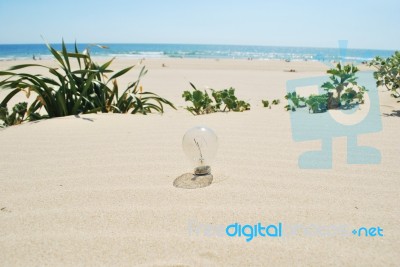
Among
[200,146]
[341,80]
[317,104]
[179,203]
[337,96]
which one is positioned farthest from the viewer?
[337,96]

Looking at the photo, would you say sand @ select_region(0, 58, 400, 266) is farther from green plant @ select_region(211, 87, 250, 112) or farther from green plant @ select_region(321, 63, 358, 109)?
green plant @ select_region(211, 87, 250, 112)

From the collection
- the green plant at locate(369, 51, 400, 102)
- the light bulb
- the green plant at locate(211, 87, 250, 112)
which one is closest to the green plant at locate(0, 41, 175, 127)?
the green plant at locate(211, 87, 250, 112)

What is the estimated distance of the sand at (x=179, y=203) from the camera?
4.01 feet

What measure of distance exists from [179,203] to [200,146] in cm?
40

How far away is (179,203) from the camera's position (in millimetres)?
1578

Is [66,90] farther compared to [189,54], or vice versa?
[189,54]

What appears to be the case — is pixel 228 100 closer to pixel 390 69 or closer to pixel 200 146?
pixel 390 69

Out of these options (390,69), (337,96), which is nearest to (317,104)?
(337,96)

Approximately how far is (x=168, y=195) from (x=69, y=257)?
578 millimetres

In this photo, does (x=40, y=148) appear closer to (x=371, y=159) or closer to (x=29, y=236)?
(x=29, y=236)

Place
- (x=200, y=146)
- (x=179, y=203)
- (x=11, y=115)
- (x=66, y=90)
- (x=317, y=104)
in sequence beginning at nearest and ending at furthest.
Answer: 1. (x=179, y=203)
2. (x=200, y=146)
3. (x=11, y=115)
4. (x=66, y=90)
5. (x=317, y=104)

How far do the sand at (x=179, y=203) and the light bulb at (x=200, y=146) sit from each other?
12cm

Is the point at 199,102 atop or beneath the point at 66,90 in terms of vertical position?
beneath

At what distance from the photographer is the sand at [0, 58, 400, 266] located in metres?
1.22
